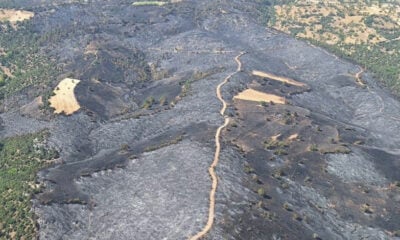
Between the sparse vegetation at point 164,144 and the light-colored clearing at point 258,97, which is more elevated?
the sparse vegetation at point 164,144

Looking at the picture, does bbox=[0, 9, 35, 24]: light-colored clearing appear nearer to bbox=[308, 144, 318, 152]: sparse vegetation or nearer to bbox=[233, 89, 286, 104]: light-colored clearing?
bbox=[233, 89, 286, 104]: light-colored clearing

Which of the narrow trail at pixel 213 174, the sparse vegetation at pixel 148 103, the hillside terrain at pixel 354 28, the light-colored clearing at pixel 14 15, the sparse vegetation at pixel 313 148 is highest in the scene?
the narrow trail at pixel 213 174

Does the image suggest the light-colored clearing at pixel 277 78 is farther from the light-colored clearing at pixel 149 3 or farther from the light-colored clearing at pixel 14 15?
the light-colored clearing at pixel 14 15

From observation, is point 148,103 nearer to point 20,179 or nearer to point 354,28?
point 20,179

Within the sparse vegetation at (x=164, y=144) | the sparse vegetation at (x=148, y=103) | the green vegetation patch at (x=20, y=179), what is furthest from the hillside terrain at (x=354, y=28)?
the green vegetation patch at (x=20, y=179)

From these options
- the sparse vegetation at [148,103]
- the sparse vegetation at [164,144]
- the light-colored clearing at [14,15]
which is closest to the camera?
the sparse vegetation at [164,144]

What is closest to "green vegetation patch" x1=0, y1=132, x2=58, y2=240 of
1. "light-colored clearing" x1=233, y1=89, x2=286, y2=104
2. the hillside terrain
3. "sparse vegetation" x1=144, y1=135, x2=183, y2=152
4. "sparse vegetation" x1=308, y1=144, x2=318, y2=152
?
"sparse vegetation" x1=144, y1=135, x2=183, y2=152
